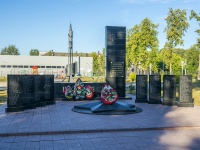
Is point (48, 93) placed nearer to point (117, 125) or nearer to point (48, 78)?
point (48, 78)

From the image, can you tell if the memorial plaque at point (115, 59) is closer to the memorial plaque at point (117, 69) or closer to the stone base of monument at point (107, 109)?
the memorial plaque at point (117, 69)

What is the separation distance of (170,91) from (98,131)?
783 cm

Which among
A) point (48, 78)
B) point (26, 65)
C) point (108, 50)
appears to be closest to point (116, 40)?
point (108, 50)

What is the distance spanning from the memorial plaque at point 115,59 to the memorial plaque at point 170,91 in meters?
3.59

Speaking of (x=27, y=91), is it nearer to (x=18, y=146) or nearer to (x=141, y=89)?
(x=18, y=146)

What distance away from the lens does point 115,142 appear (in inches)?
286

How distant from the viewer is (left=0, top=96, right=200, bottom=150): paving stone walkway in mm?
7043

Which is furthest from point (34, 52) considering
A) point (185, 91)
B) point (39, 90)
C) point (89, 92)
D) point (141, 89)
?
point (185, 91)

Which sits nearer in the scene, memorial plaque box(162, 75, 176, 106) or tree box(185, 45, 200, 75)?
memorial plaque box(162, 75, 176, 106)

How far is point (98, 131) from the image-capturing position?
8.45 metres

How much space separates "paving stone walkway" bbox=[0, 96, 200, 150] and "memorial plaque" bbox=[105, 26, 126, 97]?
659 cm

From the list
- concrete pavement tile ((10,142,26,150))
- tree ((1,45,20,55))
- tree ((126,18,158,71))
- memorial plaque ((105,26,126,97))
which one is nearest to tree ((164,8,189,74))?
tree ((126,18,158,71))

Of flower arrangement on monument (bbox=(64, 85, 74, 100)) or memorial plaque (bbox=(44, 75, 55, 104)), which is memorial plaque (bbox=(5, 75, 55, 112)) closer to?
memorial plaque (bbox=(44, 75, 55, 104))

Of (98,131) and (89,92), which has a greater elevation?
(89,92)
